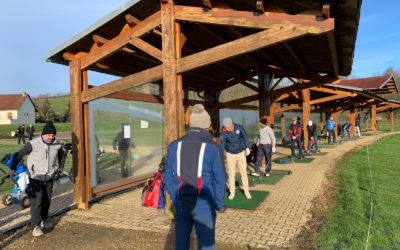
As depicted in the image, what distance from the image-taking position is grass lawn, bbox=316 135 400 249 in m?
5.01

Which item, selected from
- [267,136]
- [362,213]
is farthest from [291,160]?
[362,213]

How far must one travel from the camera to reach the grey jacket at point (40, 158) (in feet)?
18.8

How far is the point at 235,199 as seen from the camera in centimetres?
768

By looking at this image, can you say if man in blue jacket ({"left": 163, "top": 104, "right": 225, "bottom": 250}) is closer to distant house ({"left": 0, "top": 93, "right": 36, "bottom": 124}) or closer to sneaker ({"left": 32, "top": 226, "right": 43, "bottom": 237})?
sneaker ({"left": 32, "top": 226, "right": 43, "bottom": 237})

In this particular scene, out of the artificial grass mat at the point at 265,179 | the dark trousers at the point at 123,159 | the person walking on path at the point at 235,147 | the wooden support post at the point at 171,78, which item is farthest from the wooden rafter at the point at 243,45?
the artificial grass mat at the point at 265,179

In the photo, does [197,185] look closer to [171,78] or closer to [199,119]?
[199,119]

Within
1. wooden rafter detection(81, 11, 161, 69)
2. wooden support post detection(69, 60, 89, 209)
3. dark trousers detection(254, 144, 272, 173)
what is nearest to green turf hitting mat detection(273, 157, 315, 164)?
dark trousers detection(254, 144, 272, 173)

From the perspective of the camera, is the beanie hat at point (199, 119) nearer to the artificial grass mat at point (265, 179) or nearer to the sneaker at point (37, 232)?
the sneaker at point (37, 232)

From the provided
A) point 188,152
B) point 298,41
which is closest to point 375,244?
point 188,152

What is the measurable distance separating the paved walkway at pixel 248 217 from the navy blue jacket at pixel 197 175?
2.02 m

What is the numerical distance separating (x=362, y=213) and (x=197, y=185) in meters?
4.28

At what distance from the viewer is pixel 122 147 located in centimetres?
912

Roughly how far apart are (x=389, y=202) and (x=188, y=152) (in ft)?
18.2

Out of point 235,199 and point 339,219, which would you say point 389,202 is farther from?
point 235,199
